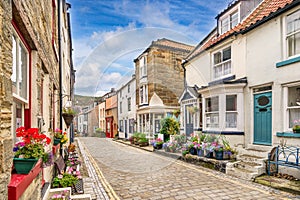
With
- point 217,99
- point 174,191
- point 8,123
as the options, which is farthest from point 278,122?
point 8,123

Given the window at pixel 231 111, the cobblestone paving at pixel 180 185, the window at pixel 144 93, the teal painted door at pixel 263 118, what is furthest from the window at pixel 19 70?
the window at pixel 144 93

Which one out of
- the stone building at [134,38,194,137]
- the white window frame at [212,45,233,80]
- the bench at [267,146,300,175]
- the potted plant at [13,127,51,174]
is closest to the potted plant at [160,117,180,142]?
the stone building at [134,38,194,137]

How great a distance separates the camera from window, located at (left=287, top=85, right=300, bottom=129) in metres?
6.98

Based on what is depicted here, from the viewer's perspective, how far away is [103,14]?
758 centimetres

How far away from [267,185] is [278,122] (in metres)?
2.40

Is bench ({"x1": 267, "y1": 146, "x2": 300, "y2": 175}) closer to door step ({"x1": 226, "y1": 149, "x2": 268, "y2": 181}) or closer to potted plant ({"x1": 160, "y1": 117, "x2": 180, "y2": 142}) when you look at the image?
door step ({"x1": 226, "y1": 149, "x2": 268, "y2": 181})

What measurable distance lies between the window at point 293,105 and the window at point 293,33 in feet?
3.87

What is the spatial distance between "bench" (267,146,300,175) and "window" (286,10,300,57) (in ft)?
10.0

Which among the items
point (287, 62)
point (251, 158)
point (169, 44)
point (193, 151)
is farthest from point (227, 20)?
point (251, 158)

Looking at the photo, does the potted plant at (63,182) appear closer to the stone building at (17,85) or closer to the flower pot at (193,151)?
the stone building at (17,85)

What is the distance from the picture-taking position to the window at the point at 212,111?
1031cm

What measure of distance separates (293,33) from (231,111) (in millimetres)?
3637

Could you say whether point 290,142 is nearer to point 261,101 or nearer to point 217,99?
point 261,101

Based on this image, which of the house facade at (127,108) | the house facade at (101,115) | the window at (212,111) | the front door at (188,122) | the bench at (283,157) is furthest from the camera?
the house facade at (101,115)
